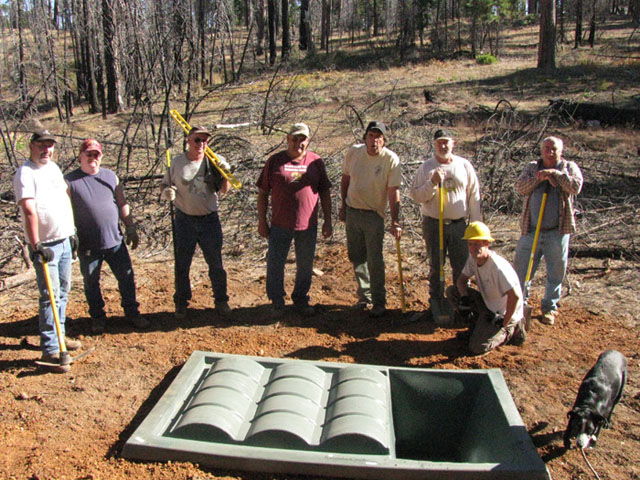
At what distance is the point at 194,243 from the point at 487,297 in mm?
2638

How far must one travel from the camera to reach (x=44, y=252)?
14.4 feet

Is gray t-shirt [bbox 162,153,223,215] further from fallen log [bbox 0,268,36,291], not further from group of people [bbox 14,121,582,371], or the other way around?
fallen log [bbox 0,268,36,291]

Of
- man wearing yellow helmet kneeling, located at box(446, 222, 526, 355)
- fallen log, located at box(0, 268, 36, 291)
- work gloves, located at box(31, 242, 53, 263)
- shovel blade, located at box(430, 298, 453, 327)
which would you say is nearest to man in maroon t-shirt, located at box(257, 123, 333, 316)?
shovel blade, located at box(430, 298, 453, 327)

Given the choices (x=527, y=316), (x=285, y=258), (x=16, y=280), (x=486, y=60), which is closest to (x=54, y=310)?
(x=285, y=258)

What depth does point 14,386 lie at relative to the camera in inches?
174

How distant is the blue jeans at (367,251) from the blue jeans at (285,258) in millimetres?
369

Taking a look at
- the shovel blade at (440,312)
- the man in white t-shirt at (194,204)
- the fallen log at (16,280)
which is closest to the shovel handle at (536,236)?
the shovel blade at (440,312)

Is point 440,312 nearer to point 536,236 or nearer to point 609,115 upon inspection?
point 536,236

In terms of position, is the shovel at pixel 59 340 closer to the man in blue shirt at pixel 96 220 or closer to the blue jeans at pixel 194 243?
the man in blue shirt at pixel 96 220

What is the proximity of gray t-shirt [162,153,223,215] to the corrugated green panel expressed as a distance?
1.36 m

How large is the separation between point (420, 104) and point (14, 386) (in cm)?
1473

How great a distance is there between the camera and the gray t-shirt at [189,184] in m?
5.08


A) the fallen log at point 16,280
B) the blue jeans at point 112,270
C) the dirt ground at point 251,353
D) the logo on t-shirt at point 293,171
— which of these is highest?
the logo on t-shirt at point 293,171

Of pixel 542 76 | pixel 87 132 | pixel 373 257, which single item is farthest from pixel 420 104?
pixel 373 257
